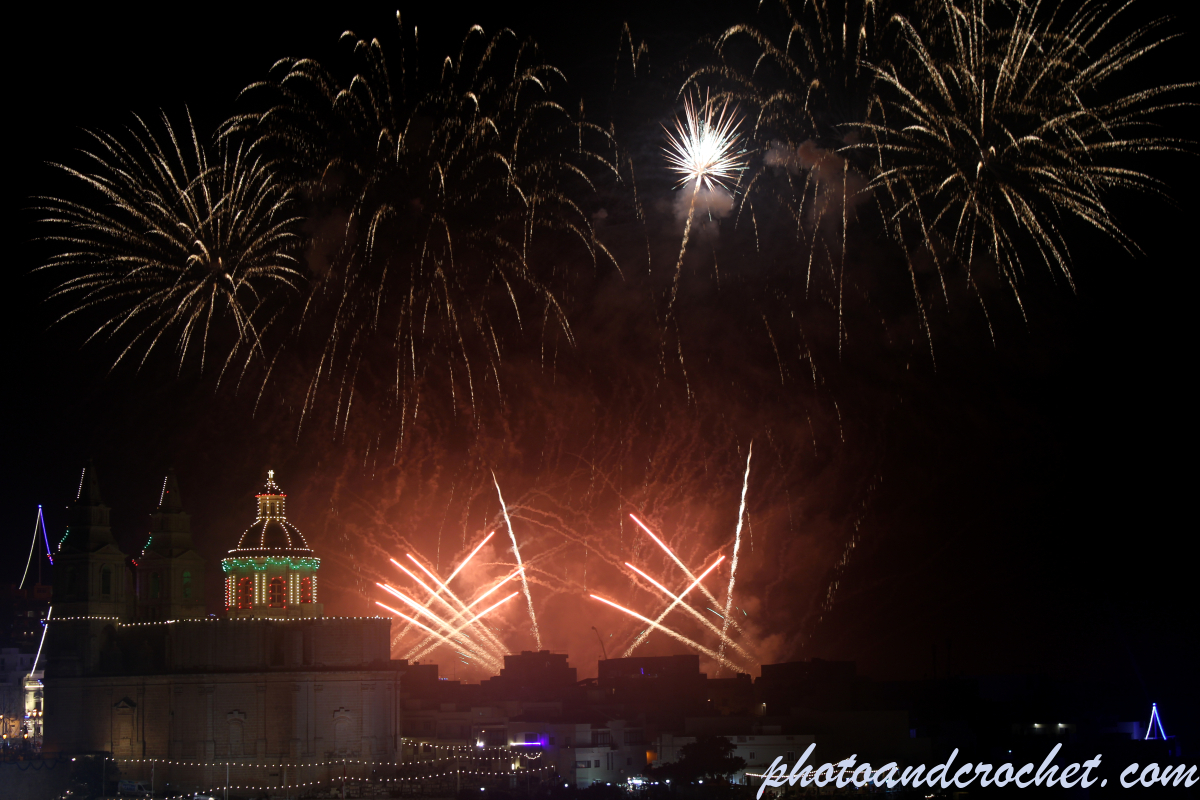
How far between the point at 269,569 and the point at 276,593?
1.22 metres

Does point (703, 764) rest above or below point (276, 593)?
below

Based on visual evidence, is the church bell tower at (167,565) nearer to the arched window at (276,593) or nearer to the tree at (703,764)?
the arched window at (276,593)

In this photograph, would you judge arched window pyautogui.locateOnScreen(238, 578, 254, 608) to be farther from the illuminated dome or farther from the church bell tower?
the church bell tower

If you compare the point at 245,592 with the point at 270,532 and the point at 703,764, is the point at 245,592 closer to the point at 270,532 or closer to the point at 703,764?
the point at 270,532

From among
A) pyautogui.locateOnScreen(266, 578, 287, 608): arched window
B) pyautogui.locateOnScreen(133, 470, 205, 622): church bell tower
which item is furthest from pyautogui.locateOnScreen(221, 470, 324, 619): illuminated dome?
pyautogui.locateOnScreen(133, 470, 205, 622): church bell tower

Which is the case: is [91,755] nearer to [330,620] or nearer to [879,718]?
[330,620]

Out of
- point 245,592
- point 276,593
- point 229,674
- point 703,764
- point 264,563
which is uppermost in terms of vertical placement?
point 264,563

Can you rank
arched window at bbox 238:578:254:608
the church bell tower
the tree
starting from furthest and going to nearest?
the church bell tower
arched window at bbox 238:578:254:608
the tree

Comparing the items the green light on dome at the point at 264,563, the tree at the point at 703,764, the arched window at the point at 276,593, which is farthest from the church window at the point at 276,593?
the tree at the point at 703,764

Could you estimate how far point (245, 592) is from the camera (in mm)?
62781

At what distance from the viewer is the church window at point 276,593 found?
206ft

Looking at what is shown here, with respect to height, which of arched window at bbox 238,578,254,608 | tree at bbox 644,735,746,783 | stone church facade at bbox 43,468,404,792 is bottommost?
tree at bbox 644,735,746,783

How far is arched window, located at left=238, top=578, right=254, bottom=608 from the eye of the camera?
205 feet

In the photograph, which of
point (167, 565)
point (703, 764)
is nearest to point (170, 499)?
point (167, 565)
